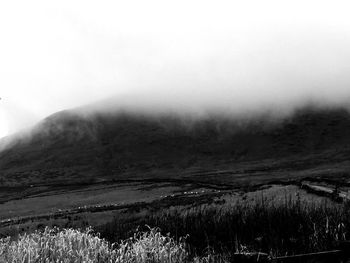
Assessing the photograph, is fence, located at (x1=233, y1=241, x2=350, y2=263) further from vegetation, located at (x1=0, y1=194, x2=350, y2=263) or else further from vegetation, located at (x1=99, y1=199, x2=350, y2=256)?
vegetation, located at (x1=0, y1=194, x2=350, y2=263)

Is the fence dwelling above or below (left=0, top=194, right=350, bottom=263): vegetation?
above

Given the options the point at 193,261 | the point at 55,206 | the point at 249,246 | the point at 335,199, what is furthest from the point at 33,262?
the point at 55,206

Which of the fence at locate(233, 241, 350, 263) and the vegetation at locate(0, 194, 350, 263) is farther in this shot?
the vegetation at locate(0, 194, 350, 263)

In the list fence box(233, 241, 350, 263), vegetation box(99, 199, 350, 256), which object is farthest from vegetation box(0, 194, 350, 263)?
fence box(233, 241, 350, 263)

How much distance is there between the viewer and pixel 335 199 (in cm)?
3106

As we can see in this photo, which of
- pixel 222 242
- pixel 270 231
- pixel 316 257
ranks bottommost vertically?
pixel 222 242

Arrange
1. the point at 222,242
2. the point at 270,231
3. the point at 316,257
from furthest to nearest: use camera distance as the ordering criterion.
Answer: the point at 222,242 < the point at 270,231 < the point at 316,257

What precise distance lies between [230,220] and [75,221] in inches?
1657

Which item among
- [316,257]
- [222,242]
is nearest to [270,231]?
[222,242]

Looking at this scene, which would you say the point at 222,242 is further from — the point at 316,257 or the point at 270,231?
the point at 316,257

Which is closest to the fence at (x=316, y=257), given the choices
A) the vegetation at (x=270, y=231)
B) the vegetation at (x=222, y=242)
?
the vegetation at (x=270, y=231)

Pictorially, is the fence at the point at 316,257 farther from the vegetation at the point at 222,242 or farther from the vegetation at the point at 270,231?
the vegetation at the point at 222,242

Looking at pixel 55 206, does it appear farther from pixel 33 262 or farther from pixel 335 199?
pixel 33 262

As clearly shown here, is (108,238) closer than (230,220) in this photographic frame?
No
